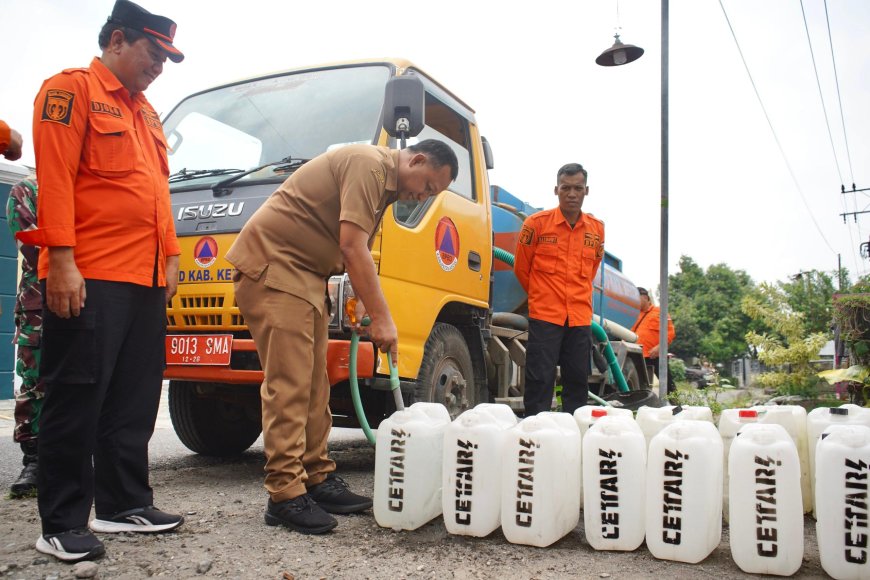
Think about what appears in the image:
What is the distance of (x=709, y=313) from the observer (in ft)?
150

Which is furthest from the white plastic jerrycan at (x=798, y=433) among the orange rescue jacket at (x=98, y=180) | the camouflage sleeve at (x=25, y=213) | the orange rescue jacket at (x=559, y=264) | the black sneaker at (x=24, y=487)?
the camouflage sleeve at (x=25, y=213)

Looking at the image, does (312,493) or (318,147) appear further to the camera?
(318,147)

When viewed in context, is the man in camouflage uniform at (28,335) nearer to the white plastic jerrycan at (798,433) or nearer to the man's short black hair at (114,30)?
the man's short black hair at (114,30)

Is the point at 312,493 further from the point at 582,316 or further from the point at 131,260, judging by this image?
the point at 582,316

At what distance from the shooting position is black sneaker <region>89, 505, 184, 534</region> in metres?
2.63

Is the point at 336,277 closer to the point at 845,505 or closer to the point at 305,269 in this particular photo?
the point at 305,269

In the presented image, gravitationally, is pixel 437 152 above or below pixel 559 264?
above

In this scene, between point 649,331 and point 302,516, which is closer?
point 302,516

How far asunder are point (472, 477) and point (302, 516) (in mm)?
682

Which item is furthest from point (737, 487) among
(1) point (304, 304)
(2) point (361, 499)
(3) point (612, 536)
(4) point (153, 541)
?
(4) point (153, 541)

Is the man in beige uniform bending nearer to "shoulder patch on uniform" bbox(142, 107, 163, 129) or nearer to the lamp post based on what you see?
"shoulder patch on uniform" bbox(142, 107, 163, 129)

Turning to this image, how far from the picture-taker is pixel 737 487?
236 centimetres

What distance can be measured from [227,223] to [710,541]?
8.58ft

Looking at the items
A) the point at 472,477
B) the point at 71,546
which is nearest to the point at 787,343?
the point at 472,477
